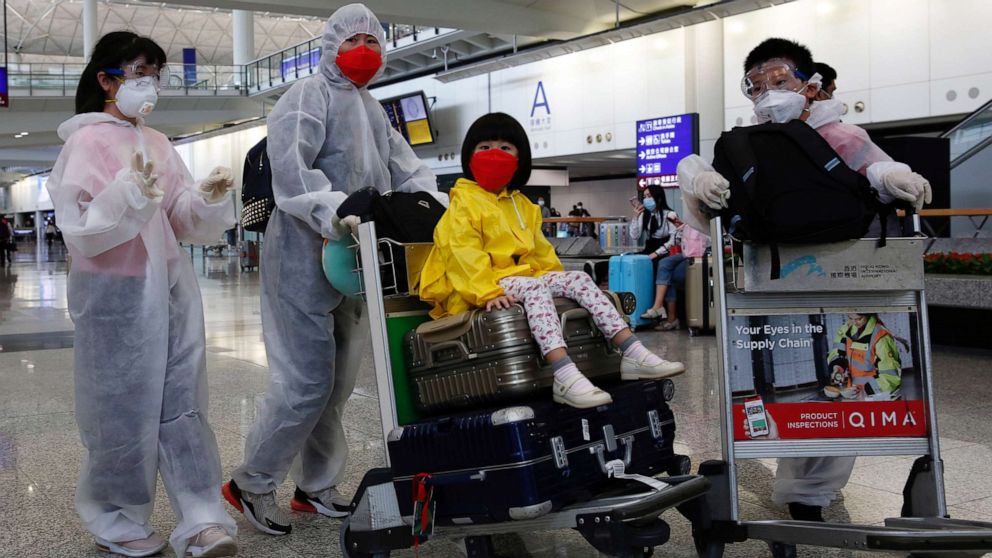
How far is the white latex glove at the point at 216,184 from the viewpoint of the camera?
3016 millimetres

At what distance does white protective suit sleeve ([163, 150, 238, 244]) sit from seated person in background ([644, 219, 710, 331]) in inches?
280

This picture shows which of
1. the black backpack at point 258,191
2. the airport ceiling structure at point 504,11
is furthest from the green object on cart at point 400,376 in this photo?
the airport ceiling structure at point 504,11

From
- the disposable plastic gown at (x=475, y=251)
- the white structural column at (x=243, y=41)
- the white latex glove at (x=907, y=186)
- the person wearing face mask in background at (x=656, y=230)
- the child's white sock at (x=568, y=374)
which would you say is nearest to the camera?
the child's white sock at (x=568, y=374)

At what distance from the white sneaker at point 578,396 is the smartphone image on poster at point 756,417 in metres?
0.53

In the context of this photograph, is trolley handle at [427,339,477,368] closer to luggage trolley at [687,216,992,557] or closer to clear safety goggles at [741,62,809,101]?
luggage trolley at [687,216,992,557]

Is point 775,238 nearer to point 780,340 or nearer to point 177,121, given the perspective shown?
point 780,340

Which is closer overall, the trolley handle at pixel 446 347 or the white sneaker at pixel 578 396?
the white sneaker at pixel 578 396

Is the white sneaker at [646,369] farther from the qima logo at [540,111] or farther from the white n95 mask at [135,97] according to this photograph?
the qima logo at [540,111]

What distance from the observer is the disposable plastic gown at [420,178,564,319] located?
2729 millimetres

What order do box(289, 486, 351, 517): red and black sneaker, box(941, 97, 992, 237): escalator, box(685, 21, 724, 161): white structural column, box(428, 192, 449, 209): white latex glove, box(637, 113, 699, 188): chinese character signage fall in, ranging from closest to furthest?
box(428, 192, 449, 209): white latex glove < box(289, 486, 351, 517): red and black sneaker < box(941, 97, 992, 237): escalator < box(685, 21, 724, 161): white structural column < box(637, 113, 699, 188): chinese character signage

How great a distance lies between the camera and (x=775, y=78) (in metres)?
3.10

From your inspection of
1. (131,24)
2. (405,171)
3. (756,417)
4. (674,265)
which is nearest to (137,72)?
(405,171)

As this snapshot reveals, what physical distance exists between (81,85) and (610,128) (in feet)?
51.0

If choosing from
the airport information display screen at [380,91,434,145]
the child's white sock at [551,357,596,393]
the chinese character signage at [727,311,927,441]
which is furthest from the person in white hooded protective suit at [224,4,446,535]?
the airport information display screen at [380,91,434,145]
